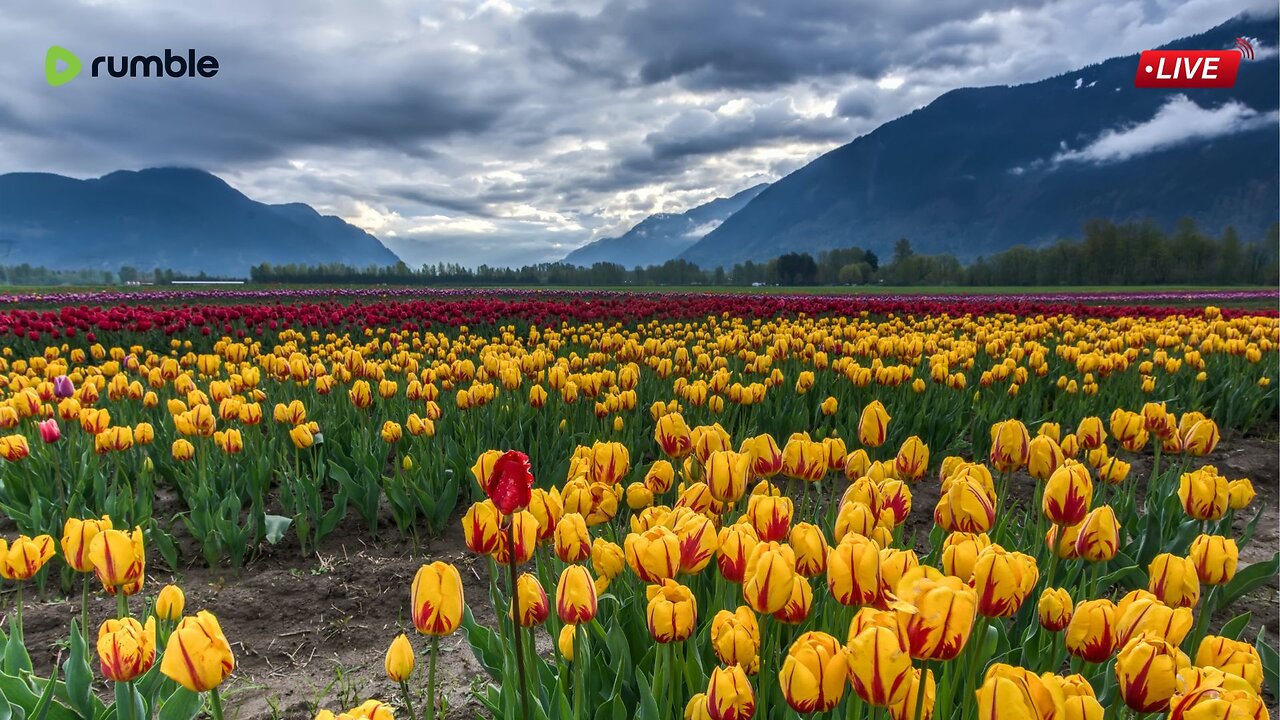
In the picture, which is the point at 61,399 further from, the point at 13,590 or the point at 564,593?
the point at 564,593

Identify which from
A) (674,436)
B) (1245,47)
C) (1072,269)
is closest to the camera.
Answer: (674,436)

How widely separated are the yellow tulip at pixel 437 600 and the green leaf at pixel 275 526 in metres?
3.40

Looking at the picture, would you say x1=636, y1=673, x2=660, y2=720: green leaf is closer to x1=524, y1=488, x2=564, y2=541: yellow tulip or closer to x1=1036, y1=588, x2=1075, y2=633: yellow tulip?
x1=524, y1=488, x2=564, y2=541: yellow tulip

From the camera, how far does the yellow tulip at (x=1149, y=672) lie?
1.36 meters

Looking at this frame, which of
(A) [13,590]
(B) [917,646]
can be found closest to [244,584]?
(A) [13,590]

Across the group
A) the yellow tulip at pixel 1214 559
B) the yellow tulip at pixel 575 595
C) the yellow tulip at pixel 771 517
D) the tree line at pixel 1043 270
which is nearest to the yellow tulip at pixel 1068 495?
the yellow tulip at pixel 1214 559

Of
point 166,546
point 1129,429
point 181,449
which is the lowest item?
point 166,546

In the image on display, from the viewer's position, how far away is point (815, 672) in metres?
1.42

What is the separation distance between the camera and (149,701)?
2434 millimetres

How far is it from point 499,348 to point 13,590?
481cm

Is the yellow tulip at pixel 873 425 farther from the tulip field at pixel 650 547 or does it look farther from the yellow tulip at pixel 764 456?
the yellow tulip at pixel 764 456

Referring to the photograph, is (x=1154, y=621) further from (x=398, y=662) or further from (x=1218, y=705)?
(x=398, y=662)

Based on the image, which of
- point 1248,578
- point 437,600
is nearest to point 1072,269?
point 1248,578

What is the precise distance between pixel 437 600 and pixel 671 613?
1.80 ft
